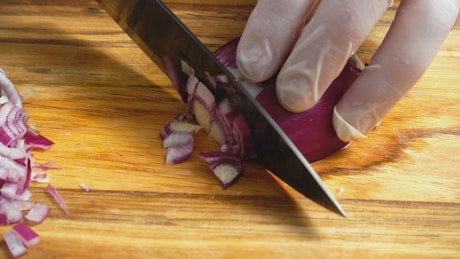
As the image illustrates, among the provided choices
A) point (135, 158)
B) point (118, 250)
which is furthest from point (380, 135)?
point (118, 250)

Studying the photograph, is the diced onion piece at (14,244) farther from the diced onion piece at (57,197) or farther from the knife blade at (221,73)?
the knife blade at (221,73)

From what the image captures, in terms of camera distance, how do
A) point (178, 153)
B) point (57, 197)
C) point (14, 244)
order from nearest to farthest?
point (14, 244), point (57, 197), point (178, 153)

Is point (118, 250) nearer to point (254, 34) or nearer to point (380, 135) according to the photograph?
point (254, 34)

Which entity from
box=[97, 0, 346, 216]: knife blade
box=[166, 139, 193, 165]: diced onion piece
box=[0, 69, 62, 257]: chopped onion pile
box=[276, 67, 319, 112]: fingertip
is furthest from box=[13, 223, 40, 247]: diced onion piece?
box=[276, 67, 319, 112]: fingertip

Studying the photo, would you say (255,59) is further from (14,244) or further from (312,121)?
(14,244)

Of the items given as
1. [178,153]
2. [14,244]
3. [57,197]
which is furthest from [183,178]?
[14,244]

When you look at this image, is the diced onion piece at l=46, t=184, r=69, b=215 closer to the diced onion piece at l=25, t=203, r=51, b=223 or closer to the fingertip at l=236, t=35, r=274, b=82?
the diced onion piece at l=25, t=203, r=51, b=223

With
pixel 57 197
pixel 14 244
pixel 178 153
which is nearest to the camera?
pixel 14 244
